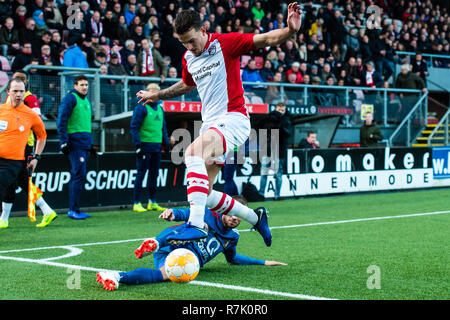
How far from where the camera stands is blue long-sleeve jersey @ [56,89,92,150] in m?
11.0

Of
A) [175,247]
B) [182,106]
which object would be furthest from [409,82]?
[175,247]

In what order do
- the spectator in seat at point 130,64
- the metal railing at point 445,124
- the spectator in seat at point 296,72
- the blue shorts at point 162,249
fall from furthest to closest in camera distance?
1. the metal railing at point 445,124
2. the spectator in seat at point 296,72
3. the spectator in seat at point 130,64
4. the blue shorts at point 162,249

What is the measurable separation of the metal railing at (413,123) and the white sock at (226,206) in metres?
15.0

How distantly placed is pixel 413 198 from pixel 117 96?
7.01 m

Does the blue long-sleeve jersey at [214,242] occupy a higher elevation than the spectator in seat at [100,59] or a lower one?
lower

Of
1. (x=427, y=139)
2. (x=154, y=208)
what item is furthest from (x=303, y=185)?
(x=427, y=139)

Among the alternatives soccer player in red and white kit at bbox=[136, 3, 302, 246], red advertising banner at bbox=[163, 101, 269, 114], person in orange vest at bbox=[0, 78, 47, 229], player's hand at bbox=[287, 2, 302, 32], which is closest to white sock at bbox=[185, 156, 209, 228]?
soccer player in red and white kit at bbox=[136, 3, 302, 246]

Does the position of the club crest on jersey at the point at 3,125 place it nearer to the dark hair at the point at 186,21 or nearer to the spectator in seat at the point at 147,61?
the dark hair at the point at 186,21

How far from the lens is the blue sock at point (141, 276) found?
529 centimetres

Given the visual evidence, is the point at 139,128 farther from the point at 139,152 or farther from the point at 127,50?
the point at 127,50

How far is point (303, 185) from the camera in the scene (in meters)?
15.7

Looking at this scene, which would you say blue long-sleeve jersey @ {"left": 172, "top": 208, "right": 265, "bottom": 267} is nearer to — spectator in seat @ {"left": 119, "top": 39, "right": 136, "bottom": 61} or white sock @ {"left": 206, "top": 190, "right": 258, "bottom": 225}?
white sock @ {"left": 206, "top": 190, "right": 258, "bottom": 225}

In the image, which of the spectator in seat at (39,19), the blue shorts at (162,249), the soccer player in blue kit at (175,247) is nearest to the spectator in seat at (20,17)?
the spectator in seat at (39,19)

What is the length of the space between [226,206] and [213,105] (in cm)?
93
